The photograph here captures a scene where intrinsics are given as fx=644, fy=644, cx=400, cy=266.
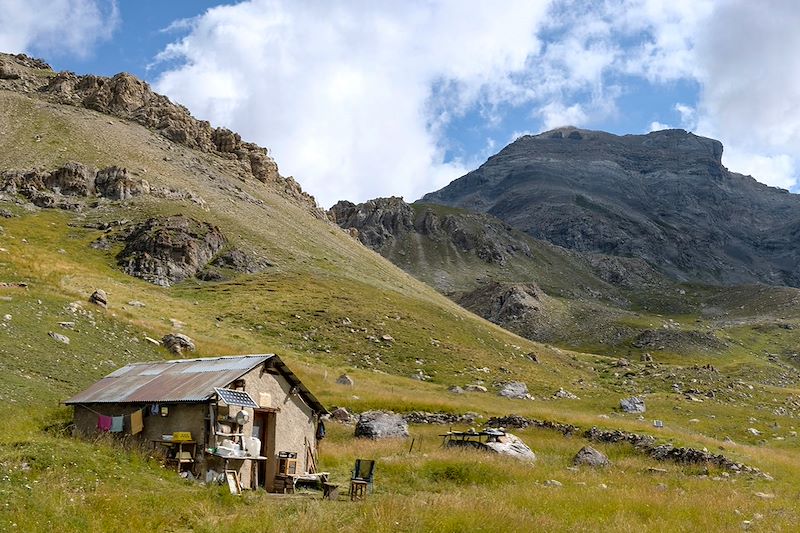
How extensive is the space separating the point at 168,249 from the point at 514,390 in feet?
143

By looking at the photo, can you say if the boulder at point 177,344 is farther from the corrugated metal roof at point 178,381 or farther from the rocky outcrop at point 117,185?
the rocky outcrop at point 117,185

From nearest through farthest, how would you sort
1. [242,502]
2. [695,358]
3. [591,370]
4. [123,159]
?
[242,502], [591,370], [123,159], [695,358]

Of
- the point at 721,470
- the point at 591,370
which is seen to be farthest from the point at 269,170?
the point at 721,470

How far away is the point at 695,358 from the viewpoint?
4158 inches

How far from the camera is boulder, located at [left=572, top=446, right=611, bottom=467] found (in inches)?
1191

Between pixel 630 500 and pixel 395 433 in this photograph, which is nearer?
pixel 630 500

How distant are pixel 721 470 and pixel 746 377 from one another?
64.3 m

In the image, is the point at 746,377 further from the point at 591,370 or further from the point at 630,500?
the point at 630,500

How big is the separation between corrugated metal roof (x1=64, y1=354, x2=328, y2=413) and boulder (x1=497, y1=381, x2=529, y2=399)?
29.6 metres

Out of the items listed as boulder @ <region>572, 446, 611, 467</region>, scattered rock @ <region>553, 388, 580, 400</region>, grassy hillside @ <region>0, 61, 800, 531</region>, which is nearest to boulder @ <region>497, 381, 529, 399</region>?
grassy hillside @ <region>0, 61, 800, 531</region>

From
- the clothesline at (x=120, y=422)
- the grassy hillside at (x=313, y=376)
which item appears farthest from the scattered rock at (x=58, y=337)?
the clothesline at (x=120, y=422)

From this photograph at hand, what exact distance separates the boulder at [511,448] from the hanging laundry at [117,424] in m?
16.2

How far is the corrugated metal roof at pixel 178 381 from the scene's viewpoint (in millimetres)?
23992

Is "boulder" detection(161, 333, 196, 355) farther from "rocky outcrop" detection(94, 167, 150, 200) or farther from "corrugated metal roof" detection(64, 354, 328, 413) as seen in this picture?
"rocky outcrop" detection(94, 167, 150, 200)
